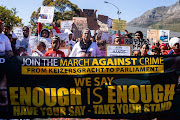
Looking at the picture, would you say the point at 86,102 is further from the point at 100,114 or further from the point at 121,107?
the point at 121,107

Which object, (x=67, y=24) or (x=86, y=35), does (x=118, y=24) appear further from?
(x=86, y=35)

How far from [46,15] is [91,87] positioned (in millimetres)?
5337

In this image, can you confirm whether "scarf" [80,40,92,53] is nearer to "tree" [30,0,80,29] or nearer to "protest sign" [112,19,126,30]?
"protest sign" [112,19,126,30]

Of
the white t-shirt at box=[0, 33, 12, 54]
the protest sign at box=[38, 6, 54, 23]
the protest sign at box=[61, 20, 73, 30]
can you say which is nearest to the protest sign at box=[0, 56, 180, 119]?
the white t-shirt at box=[0, 33, 12, 54]

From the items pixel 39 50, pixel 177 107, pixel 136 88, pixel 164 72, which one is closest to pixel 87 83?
pixel 136 88

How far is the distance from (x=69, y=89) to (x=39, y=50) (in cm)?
204

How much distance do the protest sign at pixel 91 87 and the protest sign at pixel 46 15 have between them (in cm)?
474

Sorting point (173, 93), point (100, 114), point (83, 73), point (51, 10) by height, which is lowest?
point (100, 114)

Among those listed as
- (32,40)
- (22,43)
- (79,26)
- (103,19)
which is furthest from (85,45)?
(103,19)

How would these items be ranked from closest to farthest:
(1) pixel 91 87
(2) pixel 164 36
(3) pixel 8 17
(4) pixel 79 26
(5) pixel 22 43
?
(1) pixel 91 87 < (5) pixel 22 43 < (4) pixel 79 26 < (2) pixel 164 36 < (3) pixel 8 17

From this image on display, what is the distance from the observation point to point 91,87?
407 centimetres

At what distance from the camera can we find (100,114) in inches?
160

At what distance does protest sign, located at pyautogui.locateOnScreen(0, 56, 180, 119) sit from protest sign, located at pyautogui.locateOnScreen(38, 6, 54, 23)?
15.5 feet

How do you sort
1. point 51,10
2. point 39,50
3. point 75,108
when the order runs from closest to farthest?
point 75,108 → point 39,50 → point 51,10
